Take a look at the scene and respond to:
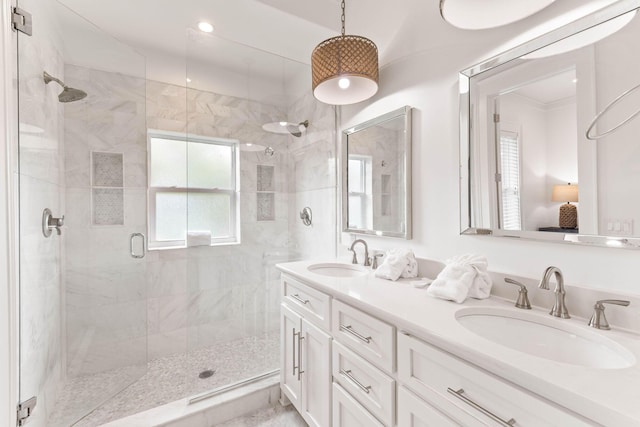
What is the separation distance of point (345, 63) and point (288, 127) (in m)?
0.93

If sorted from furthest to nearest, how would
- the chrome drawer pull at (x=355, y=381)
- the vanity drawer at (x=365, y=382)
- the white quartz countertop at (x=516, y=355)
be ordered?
1. the chrome drawer pull at (x=355, y=381)
2. the vanity drawer at (x=365, y=382)
3. the white quartz countertop at (x=516, y=355)

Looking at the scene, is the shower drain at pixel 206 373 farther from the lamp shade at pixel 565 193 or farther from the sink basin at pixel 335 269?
the lamp shade at pixel 565 193

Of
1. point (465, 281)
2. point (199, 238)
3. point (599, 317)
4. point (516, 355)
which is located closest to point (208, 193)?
point (199, 238)

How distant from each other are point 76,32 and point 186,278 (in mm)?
1848

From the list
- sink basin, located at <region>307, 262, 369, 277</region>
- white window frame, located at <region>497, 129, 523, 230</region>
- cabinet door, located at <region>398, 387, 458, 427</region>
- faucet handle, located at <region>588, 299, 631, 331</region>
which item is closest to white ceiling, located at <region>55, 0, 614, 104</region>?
white window frame, located at <region>497, 129, 523, 230</region>

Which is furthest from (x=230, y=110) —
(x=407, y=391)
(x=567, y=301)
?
(x=567, y=301)

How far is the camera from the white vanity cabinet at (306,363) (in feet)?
4.42

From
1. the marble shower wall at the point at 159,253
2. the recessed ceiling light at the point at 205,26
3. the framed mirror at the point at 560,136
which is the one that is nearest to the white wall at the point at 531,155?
the framed mirror at the point at 560,136

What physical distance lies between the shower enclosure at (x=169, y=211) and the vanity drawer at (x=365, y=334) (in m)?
1.02

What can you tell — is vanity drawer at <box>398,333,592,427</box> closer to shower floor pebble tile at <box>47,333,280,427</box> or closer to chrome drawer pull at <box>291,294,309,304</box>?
chrome drawer pull at <box>291,294,309,304</box>

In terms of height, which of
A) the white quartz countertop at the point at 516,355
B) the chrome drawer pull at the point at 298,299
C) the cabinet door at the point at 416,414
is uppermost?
the white quartz countertop at the point at 516,355

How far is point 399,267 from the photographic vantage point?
1.45 meters

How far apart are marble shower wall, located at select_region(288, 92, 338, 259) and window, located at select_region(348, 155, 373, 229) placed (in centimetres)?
18

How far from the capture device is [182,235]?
97.3 inches
